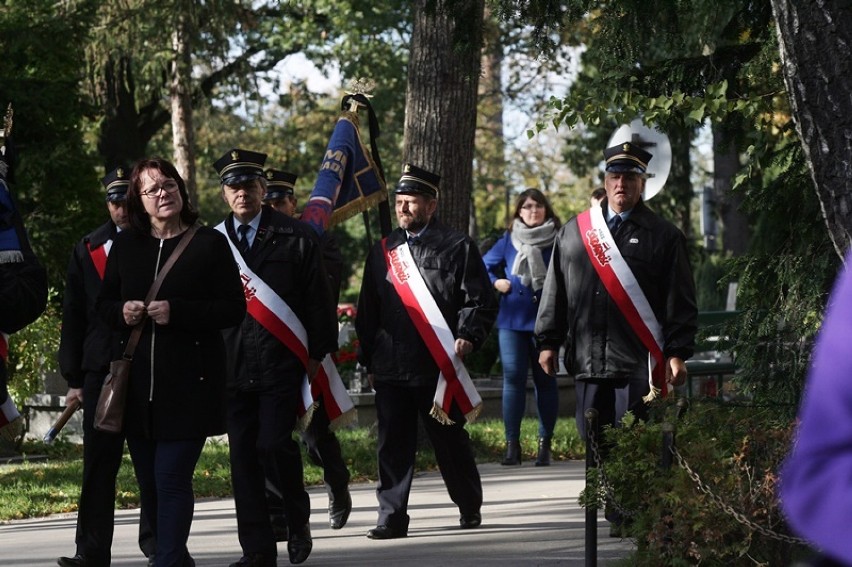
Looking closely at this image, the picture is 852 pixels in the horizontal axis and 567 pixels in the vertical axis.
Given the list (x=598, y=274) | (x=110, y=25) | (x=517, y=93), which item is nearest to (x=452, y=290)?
(x=598, y=274)

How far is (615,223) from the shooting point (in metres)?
8.02

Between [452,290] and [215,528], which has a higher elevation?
[452,290]

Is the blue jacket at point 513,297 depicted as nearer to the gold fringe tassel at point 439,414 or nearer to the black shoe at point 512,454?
the black shoe at point 512,454

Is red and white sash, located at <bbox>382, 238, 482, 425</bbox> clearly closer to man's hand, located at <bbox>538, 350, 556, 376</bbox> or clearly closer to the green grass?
man's hand, located at <bbox>538, 350, 556, 376</bbox>

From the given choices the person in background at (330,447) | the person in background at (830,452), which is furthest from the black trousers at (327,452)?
the person in background at (830,452)

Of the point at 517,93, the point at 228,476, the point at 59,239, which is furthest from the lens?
the point at 517,93

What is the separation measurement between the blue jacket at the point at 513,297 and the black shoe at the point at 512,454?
35.6 inches

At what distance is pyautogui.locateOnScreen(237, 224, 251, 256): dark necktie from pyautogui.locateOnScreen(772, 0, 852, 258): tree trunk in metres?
3.09

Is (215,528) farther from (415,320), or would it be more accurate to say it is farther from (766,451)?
(766,451)

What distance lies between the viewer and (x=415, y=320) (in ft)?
27.6

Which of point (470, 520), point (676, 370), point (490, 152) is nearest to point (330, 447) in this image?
point (470, 520)

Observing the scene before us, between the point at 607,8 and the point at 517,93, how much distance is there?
25.7 meters

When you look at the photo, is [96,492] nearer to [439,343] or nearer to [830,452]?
[439,343]

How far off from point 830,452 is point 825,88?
365 centimetres
